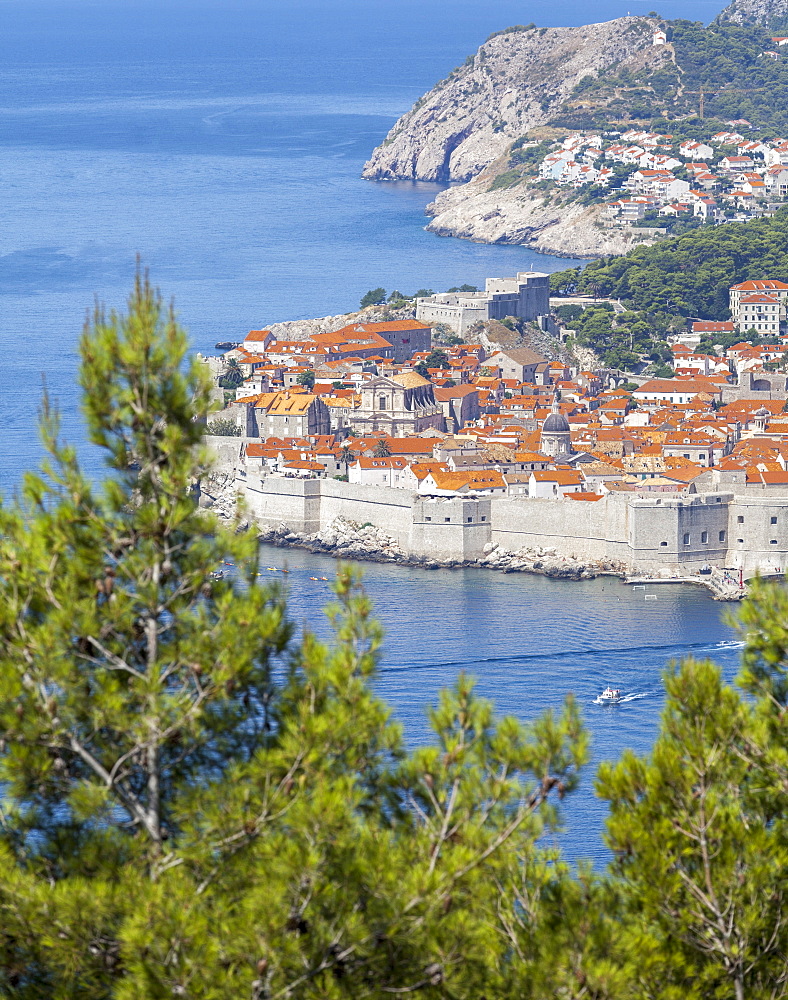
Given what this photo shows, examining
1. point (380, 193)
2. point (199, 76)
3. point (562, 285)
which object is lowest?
point (562, 285)

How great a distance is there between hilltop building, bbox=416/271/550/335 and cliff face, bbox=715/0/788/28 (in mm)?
37474

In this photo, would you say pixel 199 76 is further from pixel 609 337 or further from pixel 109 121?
pixel 609 337

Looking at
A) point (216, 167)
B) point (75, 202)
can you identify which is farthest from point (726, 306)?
point (216, 167)

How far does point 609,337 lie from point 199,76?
6121 centimetres

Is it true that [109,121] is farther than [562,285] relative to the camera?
Yes

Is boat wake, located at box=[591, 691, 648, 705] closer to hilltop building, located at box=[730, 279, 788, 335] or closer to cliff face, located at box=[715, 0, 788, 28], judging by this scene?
hilltop building, located at box=[730, 279, 788, 335]

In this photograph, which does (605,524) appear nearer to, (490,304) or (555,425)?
(555,425)

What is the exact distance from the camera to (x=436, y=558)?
843 inches

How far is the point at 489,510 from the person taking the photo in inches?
848

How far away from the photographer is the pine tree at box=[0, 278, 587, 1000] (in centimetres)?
432

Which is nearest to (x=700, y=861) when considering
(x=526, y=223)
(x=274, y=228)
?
(x=526, y=223)

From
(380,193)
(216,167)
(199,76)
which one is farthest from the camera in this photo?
(199,76)

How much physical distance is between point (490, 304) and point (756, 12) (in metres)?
44.2

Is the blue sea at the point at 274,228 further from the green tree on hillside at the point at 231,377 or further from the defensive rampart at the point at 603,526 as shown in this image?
the green tree on hillside at the point at 231,377
